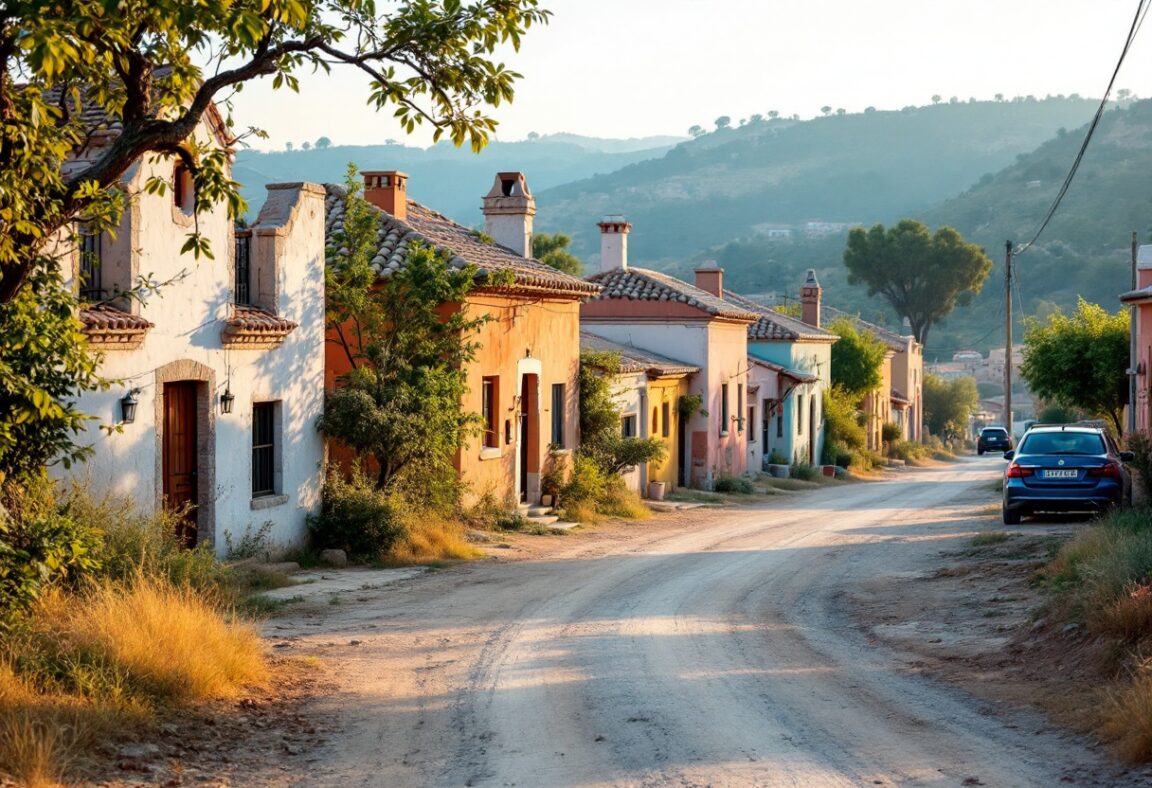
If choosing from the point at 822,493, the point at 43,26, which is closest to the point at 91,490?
the point at 43,26

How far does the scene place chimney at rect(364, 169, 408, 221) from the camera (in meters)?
22.9

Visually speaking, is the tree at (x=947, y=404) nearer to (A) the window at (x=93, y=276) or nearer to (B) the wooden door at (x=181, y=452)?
(B) the wooden door at (x=181, y=452)

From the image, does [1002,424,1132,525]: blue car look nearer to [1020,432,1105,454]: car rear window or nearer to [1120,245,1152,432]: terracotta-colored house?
[1020,432,1105,454]: car rear window

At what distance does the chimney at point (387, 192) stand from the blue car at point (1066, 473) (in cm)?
1130

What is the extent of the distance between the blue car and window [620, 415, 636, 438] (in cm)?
1054

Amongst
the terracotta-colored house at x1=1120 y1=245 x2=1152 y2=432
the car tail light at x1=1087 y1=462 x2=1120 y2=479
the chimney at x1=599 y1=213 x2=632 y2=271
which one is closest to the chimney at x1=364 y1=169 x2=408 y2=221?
the car tail light at x1=1087 y1=462 x2=1120 y2=479

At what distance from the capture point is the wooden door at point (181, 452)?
47.6 ft

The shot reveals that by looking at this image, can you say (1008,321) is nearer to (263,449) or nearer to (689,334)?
(689,334)

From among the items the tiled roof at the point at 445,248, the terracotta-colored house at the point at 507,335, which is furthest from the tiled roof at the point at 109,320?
the tiled roof at the point at 445,248

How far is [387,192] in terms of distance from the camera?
22.9 meters

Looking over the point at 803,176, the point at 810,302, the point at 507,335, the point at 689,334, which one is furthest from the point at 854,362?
the point at 803,176

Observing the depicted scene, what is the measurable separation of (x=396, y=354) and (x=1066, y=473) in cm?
1009

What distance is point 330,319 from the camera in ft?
62.7

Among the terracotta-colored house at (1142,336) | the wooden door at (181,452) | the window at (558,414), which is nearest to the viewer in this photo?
the wooden door at (181,452)
